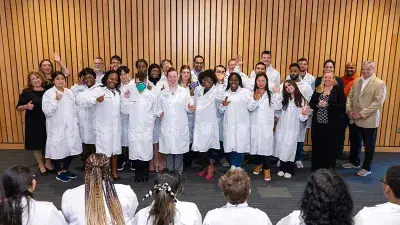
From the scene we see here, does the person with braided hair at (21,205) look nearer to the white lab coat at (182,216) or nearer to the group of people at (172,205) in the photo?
the group of people at (172,205)

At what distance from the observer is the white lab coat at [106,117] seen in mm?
5105

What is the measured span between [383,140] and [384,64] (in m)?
1.51

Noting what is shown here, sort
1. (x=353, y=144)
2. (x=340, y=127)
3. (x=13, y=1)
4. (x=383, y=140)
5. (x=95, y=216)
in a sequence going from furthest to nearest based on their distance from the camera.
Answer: (x=383, y=140)
(x=13, y=1)
(x=353, y=144)
(x=340, y=127)
(x=95, y=216)

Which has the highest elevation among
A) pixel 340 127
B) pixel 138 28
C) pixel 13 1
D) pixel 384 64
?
pixel 13 1

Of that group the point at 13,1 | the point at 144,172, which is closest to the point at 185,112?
the point at 144,172

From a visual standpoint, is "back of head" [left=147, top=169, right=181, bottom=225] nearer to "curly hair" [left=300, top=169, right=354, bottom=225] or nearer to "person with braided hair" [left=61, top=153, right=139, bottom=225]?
"person with braided hair" [left=61, top=153, right=139, bottom=225]

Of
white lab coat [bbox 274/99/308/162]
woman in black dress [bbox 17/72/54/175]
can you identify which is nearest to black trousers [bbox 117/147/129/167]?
woman in black dress [bbox 17/72/54/175]

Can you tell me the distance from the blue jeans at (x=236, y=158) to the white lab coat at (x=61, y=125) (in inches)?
92.3

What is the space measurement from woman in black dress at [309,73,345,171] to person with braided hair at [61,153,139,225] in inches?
134

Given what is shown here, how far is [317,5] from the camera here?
6867 mm

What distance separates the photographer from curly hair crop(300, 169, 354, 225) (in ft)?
7.14

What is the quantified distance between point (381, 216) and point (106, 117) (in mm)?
3827

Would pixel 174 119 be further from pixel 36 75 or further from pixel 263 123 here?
pixel 36 75

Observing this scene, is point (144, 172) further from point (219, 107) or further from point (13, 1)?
point (13, 1)
